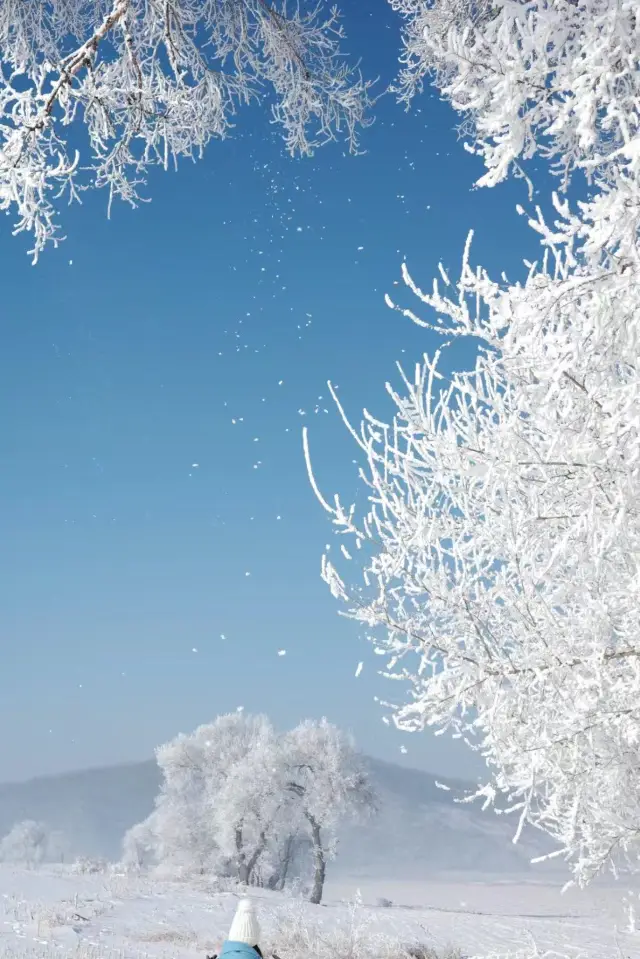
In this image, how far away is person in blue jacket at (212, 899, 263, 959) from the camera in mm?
3081

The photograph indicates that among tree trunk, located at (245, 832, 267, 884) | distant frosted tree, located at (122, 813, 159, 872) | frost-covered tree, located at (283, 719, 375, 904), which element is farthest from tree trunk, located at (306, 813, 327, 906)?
distant frosted tree, located at (122, 813, 159, 872)

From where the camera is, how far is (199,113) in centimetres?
648

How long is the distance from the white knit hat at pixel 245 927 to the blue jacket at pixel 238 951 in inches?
3.5

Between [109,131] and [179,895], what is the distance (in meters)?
14.6

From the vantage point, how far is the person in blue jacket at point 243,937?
3.08 metres

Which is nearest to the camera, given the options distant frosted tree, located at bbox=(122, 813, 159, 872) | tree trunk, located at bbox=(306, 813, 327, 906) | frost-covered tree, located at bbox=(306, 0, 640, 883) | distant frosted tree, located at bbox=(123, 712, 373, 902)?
frost-covered tree, located at bbox=(306, 0, 640, 883)

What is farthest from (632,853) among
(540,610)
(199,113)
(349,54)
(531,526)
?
(349,54)

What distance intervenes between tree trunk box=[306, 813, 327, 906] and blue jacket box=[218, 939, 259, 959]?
27.6 metres

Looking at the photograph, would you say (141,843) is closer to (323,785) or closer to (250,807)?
(250,807)

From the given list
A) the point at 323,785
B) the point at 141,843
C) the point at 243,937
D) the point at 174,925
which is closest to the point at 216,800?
the point at 323,785

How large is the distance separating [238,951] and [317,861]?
29.5 m

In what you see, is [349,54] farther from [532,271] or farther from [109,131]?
[532,271]

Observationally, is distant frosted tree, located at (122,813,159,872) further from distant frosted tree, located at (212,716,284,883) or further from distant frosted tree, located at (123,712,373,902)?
distant frosted tree, located at (212,716,284,883)

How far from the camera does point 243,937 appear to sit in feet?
10.8
